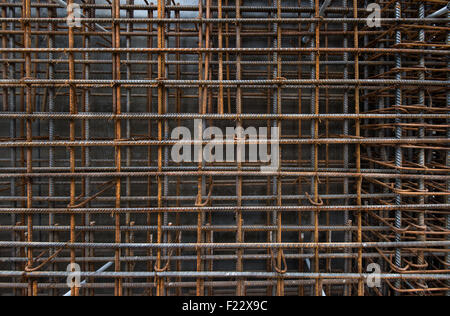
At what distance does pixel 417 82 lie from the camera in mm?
4855

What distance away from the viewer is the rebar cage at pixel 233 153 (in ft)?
16.5

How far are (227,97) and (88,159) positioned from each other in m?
3.91

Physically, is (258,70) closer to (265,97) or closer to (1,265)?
(265,97)

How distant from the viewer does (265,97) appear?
6.38m

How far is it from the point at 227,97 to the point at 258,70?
121cm

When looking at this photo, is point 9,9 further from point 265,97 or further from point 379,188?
point 379,188

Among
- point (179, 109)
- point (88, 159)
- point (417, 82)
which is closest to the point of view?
point (417, 82)

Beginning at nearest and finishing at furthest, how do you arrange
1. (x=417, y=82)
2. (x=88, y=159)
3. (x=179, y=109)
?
(x=417, y=82) < (x=88, y=159) < (x=179, y=109)

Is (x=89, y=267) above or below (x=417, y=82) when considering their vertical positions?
below

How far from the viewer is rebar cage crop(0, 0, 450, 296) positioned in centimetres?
502

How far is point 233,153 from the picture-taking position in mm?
5637
